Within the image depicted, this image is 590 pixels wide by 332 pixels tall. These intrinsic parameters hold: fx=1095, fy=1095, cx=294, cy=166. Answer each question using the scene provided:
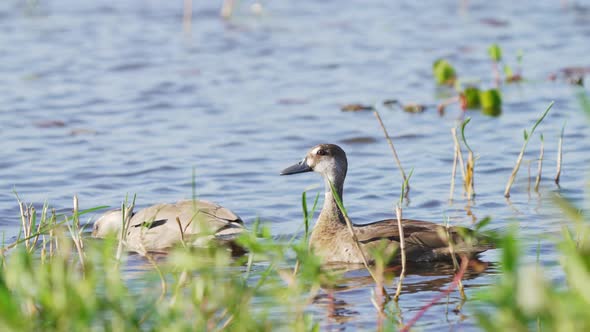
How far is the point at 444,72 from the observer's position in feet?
45.1

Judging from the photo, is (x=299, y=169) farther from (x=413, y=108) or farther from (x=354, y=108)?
(x=413, y=108)

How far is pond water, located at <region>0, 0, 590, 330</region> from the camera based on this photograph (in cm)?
926

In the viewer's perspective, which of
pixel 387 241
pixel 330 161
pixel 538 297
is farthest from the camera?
pixel 330 161

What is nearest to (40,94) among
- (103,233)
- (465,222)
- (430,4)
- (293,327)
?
(103,233)

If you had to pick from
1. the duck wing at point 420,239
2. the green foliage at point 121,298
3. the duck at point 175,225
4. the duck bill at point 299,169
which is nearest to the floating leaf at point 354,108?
the duck bill at point 299,169

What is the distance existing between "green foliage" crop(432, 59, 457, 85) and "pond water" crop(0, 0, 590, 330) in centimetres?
17

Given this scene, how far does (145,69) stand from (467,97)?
4.93 metres

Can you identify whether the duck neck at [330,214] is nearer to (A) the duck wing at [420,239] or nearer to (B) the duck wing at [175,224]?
(A) the duck wing at [420,239]

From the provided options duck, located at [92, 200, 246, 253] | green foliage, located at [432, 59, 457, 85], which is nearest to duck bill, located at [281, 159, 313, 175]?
duck, located at [92, 200, 246, 253]

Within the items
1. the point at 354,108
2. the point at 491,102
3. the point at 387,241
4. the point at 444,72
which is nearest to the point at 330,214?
the point at 387,241

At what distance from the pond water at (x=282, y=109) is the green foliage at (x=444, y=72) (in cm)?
17

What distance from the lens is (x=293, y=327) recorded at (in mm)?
4398

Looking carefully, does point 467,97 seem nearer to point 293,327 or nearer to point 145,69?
point 145,69

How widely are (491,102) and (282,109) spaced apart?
2.45 meters
